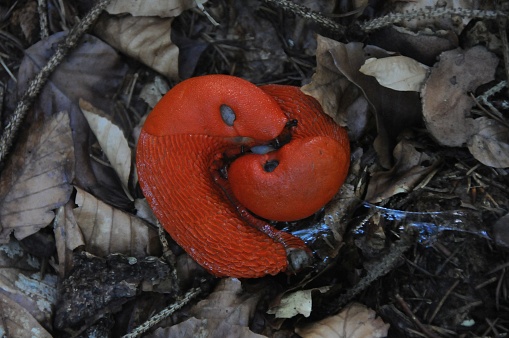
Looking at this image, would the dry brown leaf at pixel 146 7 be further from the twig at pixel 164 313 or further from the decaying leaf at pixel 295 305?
the decaying leaf at pixel 295 305

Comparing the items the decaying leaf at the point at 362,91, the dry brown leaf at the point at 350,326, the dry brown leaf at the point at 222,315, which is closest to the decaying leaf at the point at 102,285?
the dry brown leaf at the point at 222,315

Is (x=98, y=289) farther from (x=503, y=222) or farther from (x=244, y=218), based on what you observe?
(x=503, y=222)

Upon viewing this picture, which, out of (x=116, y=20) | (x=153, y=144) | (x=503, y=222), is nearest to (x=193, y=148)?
(x=153, y=144)

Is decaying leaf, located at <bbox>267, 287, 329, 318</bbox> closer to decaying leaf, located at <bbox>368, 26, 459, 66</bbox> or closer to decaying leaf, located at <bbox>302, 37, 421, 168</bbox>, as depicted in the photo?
decaying leaf, located at <bbox>302, 37, 421, 168</bbox>

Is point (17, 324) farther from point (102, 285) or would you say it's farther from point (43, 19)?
Answer: point (43, 19)

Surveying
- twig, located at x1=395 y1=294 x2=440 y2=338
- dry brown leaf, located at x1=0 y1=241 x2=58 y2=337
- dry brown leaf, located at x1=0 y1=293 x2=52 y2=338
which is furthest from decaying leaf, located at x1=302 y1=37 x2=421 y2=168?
dry brown leaf, located at x1=0 y1=293 x2=52 y2=338

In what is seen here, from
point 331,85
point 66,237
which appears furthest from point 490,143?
→ point 66,237
